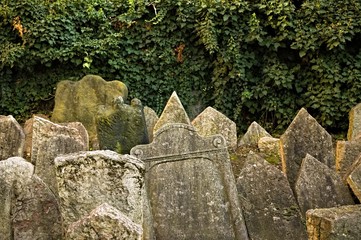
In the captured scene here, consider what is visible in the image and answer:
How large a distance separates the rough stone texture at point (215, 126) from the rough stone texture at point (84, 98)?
5.06 ft

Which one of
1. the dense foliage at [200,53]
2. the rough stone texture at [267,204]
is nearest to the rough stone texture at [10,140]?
the rough stone texture at [267,204]

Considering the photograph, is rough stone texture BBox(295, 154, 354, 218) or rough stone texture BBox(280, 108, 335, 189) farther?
rough stone texture BBox(280, 108, 335, 189)

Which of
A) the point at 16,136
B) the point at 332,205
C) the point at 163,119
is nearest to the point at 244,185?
the point at 332,205

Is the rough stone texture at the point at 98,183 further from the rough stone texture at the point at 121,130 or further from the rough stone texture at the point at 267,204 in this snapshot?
the rough stone texture at the point at 121,130

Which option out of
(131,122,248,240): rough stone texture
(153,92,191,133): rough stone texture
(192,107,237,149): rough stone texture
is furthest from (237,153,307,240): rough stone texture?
(192,107,237,149): rough stone texture

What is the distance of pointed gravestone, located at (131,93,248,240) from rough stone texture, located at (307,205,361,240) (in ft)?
3.00

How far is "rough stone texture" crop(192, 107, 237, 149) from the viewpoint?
23.8 ft

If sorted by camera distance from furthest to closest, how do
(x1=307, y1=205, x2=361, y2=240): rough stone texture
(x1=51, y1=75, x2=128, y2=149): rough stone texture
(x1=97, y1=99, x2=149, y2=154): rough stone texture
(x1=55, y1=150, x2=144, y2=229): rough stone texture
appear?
(x1=51, y1=75, x2=128, y2=149): rough stone texture, (x1=97, y1=99, x2=149, y2=154): rough stone texture, (x1=307, y1=205, x2=361, y2=240): rough stone texture, (x1=55, y1=150, x2=144, y2=229): rough stone texture

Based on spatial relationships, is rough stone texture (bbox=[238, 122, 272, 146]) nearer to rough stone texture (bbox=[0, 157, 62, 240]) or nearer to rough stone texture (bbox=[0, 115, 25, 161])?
rough stone texture (bbox=[0, 115, 25, 161])

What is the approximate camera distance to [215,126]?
7.28 meters

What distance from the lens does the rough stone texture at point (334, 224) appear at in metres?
3.66

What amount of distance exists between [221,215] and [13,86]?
281 inches

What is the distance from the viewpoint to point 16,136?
6066mm

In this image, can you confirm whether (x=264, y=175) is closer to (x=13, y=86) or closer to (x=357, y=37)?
(x=357, y=37)
